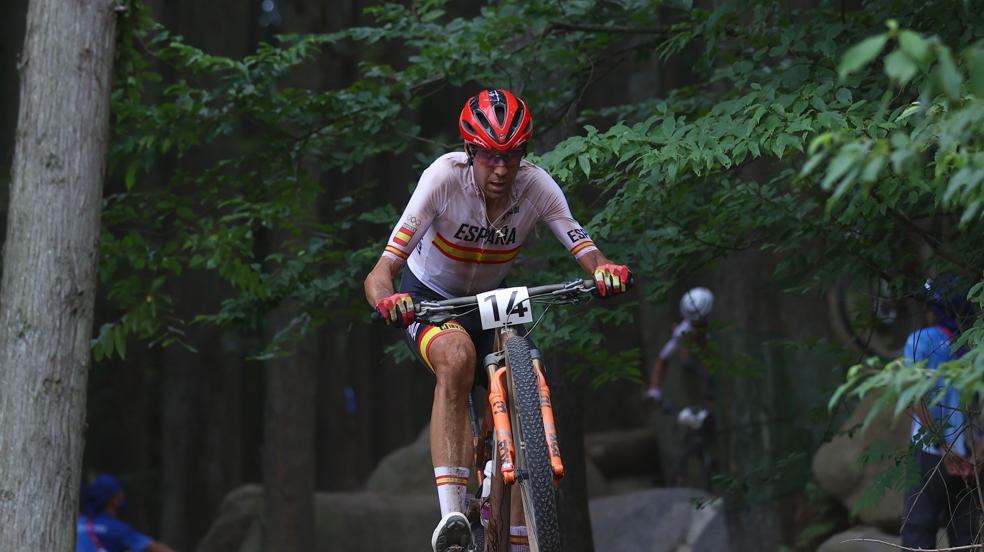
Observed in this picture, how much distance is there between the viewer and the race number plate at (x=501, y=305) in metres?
5.29

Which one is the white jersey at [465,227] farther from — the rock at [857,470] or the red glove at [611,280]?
the rock at [857,470]

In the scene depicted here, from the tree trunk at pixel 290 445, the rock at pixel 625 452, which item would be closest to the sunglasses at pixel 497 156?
the tree trunk at pixel 290 445

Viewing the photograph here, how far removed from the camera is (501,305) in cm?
531

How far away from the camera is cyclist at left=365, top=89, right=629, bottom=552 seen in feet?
17.7

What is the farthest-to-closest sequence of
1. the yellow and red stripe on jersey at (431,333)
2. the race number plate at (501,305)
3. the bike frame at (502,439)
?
1. the yellow and red stripe on jersey at (431,333)
2. the race number plate at (501,305)
3. the bike frame at (502,439)

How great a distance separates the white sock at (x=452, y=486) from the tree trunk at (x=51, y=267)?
2.68 metres

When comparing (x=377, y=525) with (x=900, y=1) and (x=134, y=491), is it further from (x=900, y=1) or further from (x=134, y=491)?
(x=900, y=1)

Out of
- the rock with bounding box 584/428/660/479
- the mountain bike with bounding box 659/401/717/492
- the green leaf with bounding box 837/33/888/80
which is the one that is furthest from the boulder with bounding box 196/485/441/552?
the green leaf with bounding box 837/33/888/80

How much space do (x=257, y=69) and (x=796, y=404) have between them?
258 inches

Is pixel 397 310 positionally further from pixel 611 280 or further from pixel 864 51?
pixel 864 51

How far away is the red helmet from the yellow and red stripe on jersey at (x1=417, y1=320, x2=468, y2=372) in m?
0.79

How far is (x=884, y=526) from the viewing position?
11.1 metres

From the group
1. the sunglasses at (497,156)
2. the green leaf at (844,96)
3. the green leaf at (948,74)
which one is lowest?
the green leaf at (948,74)

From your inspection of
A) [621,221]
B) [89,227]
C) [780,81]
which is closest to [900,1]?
[780,81]
